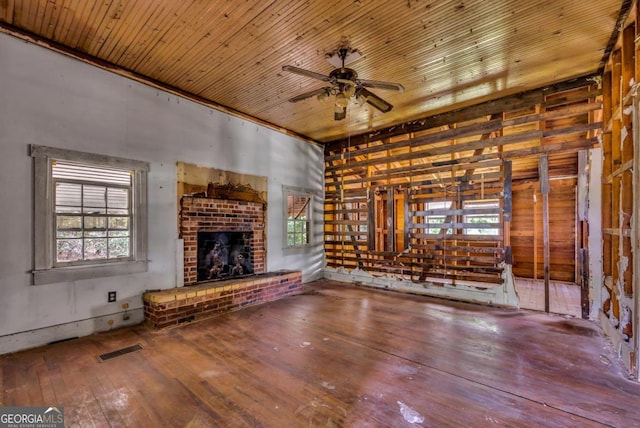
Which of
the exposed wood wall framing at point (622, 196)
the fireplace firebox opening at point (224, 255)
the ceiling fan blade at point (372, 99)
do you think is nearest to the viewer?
the exposed wood wall framing at point (622, 196)

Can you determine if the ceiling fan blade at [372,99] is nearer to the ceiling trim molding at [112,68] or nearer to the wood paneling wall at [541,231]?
the ceiling trim molding at [112,68]

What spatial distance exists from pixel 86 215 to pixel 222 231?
1853 millimetres

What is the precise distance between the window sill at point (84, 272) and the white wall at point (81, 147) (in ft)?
0.23

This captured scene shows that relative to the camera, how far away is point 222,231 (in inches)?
194

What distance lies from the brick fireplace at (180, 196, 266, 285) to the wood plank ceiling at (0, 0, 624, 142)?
182cm

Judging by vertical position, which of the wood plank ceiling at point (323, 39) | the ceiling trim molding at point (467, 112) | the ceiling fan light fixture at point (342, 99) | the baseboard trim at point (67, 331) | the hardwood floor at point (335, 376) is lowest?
the hardwood floor at point (335, 376)

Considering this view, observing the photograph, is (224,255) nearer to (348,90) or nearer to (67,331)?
(67,331)

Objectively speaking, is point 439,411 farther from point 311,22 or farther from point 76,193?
point 76,193

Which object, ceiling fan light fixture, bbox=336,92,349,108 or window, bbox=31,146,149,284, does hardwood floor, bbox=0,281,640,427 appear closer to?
window, bbox=31,146,149,284

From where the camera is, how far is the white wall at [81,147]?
118 inches

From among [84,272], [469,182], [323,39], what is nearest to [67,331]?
[84,272]

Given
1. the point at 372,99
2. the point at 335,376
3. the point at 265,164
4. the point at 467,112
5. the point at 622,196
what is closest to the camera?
the point at 335,376

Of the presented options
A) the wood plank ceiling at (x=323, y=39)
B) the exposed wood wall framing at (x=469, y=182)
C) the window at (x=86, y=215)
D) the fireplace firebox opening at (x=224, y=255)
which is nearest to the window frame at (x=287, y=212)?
the exposed wood wall framing at (x=469, y=182)

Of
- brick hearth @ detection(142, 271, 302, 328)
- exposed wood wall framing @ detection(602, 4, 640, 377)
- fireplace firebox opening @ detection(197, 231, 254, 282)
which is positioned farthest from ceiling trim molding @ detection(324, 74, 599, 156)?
brick hearth @ detection(142, 271, 302, 328)
